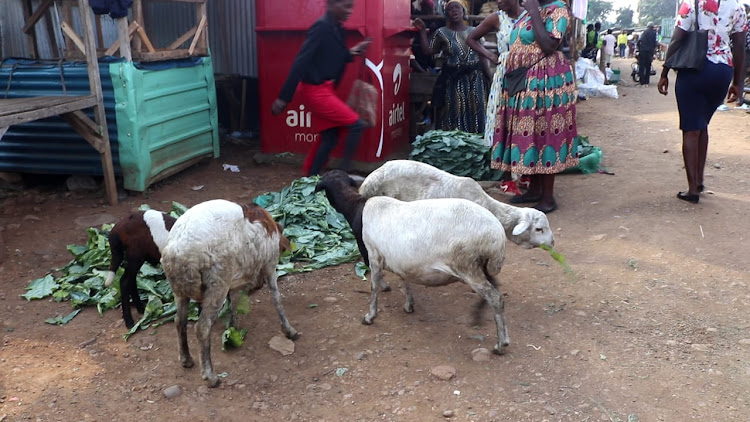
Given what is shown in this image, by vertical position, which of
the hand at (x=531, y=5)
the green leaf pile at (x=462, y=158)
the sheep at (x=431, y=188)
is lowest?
the green leaf pile at (x=462, y=158)

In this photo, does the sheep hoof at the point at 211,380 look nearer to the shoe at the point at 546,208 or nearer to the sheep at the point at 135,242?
the sheep at the point at 135,242

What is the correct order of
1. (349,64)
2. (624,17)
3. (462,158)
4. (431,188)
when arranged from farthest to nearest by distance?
(624,17)
(349,64)
(462,158)
(431,188)

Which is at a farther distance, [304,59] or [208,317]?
[304,59]

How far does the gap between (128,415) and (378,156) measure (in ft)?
17.6

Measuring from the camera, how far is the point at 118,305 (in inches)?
174

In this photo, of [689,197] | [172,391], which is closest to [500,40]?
[689,197]

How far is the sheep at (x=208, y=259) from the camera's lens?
325 centimetres

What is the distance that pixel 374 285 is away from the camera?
3.90 m

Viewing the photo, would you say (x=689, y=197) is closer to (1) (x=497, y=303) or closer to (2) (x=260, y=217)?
(1) (x=497, y=303)

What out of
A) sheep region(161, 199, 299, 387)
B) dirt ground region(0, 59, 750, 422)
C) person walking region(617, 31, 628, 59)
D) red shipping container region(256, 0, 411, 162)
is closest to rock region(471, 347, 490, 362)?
dirt ground region(0, 59, 750, 422)

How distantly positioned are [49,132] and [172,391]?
485 centimetres

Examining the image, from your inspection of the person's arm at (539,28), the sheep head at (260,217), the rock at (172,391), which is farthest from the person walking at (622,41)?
the rock at (172,391)

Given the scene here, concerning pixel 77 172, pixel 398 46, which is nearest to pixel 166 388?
pixel 77 172

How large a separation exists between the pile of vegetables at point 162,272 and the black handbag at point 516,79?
2.09 meters
